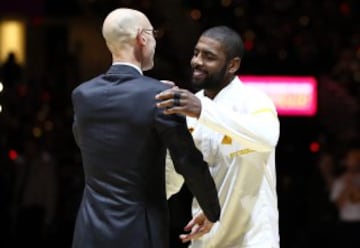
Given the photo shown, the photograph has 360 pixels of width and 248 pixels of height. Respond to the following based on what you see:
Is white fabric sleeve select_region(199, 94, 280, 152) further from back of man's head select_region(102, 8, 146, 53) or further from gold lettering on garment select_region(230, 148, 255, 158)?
back of man's head select_region(102, 8, 146, 53)

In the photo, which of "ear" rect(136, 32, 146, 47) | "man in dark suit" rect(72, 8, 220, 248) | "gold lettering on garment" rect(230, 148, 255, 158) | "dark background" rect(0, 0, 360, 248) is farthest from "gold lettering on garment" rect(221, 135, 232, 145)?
"dark background" rect(0, 0, 360, 248)

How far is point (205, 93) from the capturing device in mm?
4480

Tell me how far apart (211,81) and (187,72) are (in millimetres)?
6100

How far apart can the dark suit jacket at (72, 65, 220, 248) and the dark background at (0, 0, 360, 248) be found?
14.9 feet

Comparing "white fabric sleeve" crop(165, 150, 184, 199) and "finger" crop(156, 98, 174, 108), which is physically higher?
"finger" crop(156, 98, 174, 108)

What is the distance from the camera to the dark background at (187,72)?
869cm

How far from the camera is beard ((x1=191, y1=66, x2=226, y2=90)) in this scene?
4320 mm

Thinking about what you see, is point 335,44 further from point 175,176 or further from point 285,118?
point 175,176

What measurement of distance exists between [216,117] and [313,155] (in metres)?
5.92

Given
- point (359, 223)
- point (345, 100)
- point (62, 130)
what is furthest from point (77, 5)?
point (359, 223)

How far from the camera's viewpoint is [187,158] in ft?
12.1

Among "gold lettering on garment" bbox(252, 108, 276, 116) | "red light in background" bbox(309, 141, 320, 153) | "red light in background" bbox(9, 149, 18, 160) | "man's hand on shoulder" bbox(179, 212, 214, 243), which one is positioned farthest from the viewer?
"red light in background" bbox(309, 141, 320, 153)

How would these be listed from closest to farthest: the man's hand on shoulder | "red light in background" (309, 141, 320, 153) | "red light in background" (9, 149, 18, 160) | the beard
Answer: the man's hand on shoulder → the beard → "red light in background" (9, 149, 18, 160) → "red light in background" (309, 141, 320, 153)

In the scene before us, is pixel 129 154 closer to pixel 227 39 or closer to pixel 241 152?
pixel 241 152
